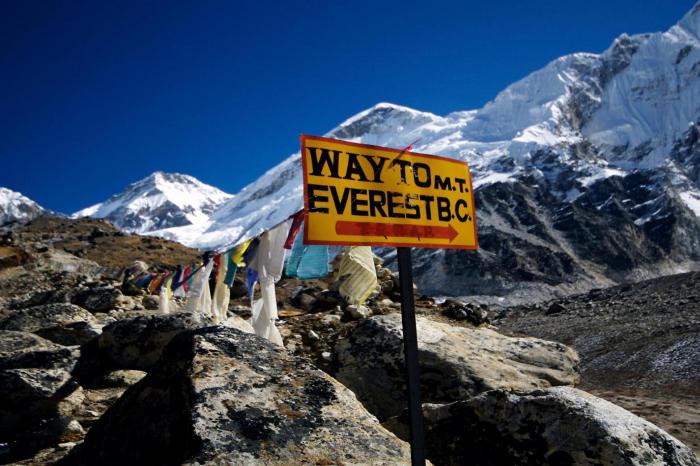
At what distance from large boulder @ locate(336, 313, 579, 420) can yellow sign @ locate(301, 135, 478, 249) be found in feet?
12.6

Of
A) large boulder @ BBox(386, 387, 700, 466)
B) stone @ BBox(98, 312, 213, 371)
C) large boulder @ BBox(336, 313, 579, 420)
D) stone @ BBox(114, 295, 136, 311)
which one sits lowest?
large boulder @ BBox(386, 387, 700, 466)

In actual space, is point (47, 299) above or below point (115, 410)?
above

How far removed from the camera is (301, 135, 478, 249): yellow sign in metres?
3.82

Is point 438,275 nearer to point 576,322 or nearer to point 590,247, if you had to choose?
point 590,247

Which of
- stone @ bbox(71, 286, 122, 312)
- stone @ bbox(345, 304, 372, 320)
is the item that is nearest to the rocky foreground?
stone @ bbox(345, 304, 372, 320)

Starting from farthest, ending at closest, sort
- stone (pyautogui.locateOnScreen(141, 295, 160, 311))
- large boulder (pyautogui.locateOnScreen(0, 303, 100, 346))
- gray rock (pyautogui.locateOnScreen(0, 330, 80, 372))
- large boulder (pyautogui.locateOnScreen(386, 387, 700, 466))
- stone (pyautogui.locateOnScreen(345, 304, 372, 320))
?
stone (pyautogui.locateOnScreen(141, 295, 160, 311)), stone (pyautogui.locateOnScreen(345, 304, 372, 320)), large boulder (pyautogui.locateOnScreen(0, 303, 100, 346)), gray rock (pyautogui.locateOnScreen(0, 330, 80, 372)), large boulder (pyautogui.locateOnScreen(386, 387, 700, 466))

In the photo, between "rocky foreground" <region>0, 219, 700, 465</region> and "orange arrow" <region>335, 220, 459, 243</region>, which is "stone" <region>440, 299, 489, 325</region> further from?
"orange arrow" <region>335, 220, 459, 243</region>

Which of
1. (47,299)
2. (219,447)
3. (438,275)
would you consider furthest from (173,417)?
(438,275)

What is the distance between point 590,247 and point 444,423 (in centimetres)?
15460

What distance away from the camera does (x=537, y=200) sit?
168 metres

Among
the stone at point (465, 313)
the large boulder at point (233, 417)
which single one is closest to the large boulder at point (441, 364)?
the large boulder at point (233, 417)

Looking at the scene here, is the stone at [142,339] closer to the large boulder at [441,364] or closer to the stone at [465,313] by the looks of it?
the large boulder at [441,364]

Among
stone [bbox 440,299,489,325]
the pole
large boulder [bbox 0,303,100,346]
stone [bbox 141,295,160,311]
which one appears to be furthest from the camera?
stone [bbox 141,295,160,311]

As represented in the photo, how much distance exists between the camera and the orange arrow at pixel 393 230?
387 centimetres
